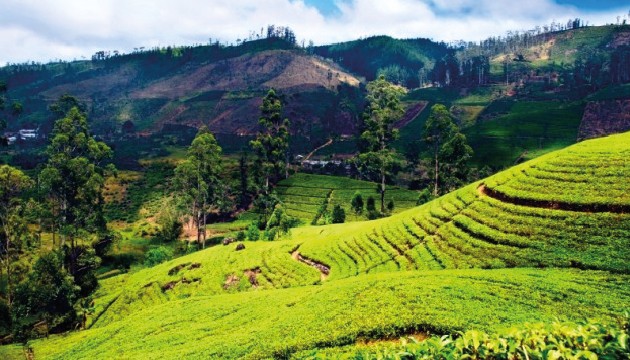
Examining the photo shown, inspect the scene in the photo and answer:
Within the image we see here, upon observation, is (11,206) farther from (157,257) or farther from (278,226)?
(278,226)

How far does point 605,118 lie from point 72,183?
14093 cm

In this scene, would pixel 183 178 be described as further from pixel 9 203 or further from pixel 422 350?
pixel 422 350

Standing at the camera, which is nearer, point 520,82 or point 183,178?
point 183,178

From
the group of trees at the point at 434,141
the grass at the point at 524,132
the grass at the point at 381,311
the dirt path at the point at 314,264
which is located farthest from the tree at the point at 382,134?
the grass at the point at 381,311

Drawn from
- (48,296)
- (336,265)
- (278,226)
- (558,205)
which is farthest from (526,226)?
(48,296)

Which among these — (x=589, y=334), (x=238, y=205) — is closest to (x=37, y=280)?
(x=589, y=334)

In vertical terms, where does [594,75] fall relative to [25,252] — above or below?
above

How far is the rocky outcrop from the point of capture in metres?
125

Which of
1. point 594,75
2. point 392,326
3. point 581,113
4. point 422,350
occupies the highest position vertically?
point 594,75

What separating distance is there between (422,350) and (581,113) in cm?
15198

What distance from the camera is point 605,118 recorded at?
132000 millimetres

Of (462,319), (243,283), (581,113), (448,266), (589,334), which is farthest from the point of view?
(581,113)

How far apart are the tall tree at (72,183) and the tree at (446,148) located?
149ft

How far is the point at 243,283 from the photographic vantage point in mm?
38156
